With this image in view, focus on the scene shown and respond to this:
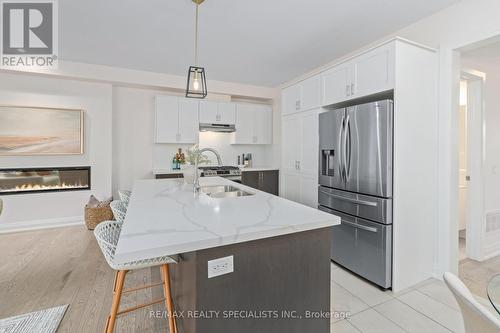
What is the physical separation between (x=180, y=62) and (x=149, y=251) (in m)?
3.71

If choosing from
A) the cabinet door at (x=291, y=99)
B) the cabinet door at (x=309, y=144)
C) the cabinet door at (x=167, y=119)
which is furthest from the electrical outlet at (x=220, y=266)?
the cabinet door at (x=167, y=119)

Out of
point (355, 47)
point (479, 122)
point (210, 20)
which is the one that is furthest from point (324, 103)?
point (479, 122)

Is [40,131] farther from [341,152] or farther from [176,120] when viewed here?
[341,152]

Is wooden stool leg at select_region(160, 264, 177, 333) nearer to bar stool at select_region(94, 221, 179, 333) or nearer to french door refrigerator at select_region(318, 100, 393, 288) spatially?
bar stool at select_region(94, 221, 179, 333)

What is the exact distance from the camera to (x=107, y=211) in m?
4.04

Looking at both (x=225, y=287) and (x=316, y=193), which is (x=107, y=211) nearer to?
(x=316, y=193)

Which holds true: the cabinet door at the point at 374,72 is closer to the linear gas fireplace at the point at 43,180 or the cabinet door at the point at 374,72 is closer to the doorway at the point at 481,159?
the doorway at the point at 481,159

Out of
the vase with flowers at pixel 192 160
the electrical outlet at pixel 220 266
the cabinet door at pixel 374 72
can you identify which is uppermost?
the cabinet door at pixel 374 72

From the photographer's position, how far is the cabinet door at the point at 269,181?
16.9 feet

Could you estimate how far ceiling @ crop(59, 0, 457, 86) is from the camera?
251cm

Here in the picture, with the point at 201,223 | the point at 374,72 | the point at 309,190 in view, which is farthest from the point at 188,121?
the point at 201,223

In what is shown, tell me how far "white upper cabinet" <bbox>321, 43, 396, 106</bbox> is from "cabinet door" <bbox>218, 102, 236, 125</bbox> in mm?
2485

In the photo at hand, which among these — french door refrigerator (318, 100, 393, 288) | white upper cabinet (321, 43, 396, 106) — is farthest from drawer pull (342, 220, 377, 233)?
white upper cabinet (321, 43, 396, 106)

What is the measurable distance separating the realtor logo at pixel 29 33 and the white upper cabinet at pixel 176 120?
5.48 ft
